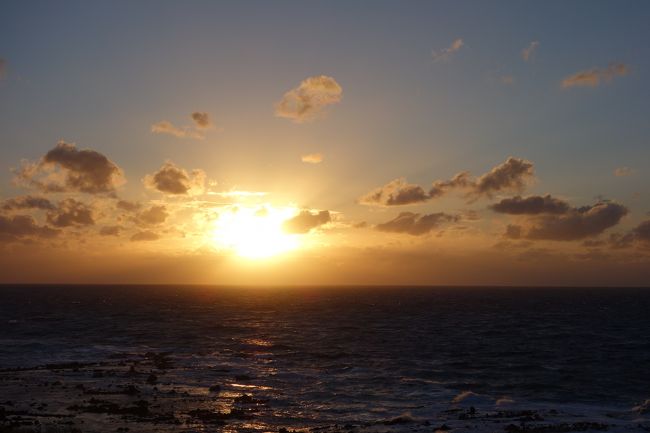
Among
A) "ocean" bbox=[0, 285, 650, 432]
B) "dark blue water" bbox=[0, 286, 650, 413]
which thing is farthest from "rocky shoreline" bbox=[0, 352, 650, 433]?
"dark blue water" bbox=[0, 286, 650, 413]

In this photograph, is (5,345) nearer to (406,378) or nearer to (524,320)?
(406,378)

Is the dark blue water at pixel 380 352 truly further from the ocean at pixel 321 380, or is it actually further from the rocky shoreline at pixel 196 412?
the rocky shoreline at pixel 196 412

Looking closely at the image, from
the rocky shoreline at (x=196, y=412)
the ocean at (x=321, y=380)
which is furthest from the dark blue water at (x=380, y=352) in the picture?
the rocky shoreline at (x=196, y=412)

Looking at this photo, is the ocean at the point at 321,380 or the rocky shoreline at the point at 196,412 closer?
the rocky shoreline at the point at 196,412

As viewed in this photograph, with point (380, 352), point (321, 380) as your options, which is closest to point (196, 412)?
point (321, 380)

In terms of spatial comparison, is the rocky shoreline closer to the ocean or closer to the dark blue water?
the ocean

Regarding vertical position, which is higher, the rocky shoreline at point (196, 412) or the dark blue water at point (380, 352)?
the rocky shoreline at point (196, 412)

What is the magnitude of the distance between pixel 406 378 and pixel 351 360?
12.1 meters

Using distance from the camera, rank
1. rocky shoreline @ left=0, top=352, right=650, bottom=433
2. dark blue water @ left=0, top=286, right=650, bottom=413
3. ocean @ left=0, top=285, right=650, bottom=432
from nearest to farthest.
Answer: rocky shoreline @ left=0, top=352, right=650, bottom=433 < ocean @ left=0, top=285, right=650, bottom=432 < dark blue water @ left=0, top=286, right=650, bottom=413

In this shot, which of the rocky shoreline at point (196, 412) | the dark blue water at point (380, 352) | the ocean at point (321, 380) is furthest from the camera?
the dark blue water at point (380, 352)

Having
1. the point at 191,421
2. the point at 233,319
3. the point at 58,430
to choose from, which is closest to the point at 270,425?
the point at 191,421

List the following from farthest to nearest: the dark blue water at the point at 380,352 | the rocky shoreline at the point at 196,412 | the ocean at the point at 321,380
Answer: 1. the dark blue water at the point at 380,352
2. the ocean at the point at 321,380
3. the rocky shoreline at the point at 196,412

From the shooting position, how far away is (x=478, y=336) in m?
92.9

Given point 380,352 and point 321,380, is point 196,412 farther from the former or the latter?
point 380,352
